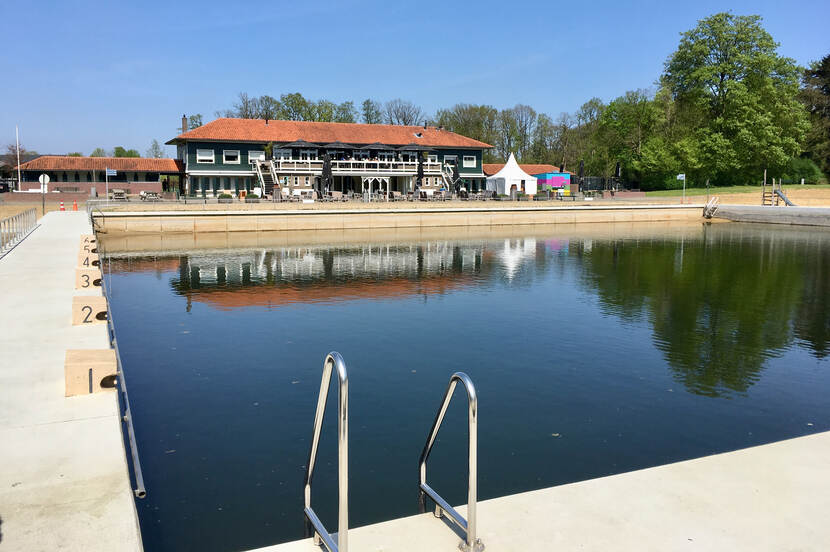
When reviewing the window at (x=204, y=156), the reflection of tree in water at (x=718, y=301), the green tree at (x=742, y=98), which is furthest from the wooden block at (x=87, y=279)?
the green tree at (x=742, y=98)

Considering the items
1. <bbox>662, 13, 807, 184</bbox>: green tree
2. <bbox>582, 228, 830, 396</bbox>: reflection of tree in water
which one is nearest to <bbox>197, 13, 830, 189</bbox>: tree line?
<bbox>662, 13, 807, 184</bbox>: green tree

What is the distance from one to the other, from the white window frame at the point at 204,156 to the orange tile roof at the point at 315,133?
1.10 meters

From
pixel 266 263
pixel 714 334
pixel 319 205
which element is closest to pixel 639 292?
pixel 714 334

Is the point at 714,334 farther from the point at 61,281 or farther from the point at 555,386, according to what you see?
the point at 61,281

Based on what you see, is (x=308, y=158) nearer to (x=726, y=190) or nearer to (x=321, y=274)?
(x=321, y=274)

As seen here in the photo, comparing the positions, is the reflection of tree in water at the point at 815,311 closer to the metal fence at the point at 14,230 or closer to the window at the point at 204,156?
the metal fence at the point at 14,230

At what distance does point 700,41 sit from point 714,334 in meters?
56.5

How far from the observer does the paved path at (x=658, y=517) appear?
4391 mm

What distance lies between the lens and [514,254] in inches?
1230

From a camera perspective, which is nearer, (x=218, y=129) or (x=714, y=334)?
(x=714, y=334)

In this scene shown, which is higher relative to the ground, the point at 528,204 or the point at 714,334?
the point at 528,204

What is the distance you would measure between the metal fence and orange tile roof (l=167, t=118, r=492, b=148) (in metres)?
24.3

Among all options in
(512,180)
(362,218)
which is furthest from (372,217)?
(512,180)

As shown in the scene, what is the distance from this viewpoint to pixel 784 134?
2400 inches
